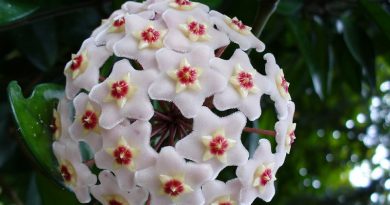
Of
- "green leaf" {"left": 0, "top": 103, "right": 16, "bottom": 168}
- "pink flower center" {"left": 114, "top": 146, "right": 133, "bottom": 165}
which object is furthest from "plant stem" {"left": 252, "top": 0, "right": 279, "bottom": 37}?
"green leaf" {"left": 0, "top": 103, "right": 16, "bottom": 168}

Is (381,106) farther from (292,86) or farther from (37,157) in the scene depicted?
(37,157)

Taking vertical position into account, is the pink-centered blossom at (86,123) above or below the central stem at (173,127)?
above

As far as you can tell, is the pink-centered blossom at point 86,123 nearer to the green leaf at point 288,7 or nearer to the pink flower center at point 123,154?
the pink flower center at point 123,154

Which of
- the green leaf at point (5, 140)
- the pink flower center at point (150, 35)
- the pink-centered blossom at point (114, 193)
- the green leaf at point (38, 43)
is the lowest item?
the green leaf at point (5, 140)

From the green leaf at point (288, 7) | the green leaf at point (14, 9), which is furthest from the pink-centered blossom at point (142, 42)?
the green leaf at point (288, 7)

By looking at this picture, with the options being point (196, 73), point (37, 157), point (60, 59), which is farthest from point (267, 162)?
point (60, 59)
